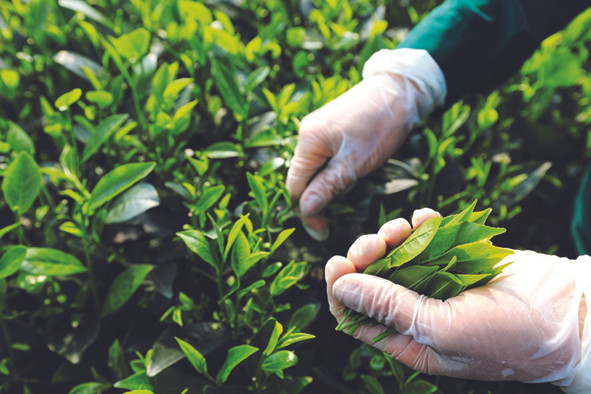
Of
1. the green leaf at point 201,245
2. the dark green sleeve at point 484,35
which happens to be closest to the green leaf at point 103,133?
the green leaf at point 201,245

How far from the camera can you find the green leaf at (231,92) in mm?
1099

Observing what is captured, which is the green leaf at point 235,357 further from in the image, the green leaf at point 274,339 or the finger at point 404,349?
the finger at point 404,349

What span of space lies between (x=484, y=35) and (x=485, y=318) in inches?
34.8

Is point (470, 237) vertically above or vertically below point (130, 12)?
below

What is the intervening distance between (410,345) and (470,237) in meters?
0.26

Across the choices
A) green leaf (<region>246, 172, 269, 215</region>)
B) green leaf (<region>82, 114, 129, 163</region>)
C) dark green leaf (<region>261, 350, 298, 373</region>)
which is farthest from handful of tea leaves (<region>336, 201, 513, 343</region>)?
green leaf (<region>82, 114, 129, 163</region>)

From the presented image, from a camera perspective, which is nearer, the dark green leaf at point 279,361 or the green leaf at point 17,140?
the dark green leaf at point 279,361

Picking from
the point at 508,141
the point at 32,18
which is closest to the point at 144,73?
the point at 32,18

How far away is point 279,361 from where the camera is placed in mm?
788

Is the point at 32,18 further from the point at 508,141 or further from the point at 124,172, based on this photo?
the point at 508,141

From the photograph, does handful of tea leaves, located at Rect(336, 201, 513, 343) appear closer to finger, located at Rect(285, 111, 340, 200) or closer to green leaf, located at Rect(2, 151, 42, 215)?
finger, located at Rect(285, 111, 340, 200)

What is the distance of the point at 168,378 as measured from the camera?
871 millimetres

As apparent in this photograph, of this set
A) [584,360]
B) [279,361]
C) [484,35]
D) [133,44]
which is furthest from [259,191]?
[484,35]

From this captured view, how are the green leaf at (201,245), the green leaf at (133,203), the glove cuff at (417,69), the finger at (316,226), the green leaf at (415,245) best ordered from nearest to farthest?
the green leaf at (415,245) → the green leaf at (201,245) → the green leaf at (133,203) → the finger at (316,226) → the glove cuff at (417,69)
